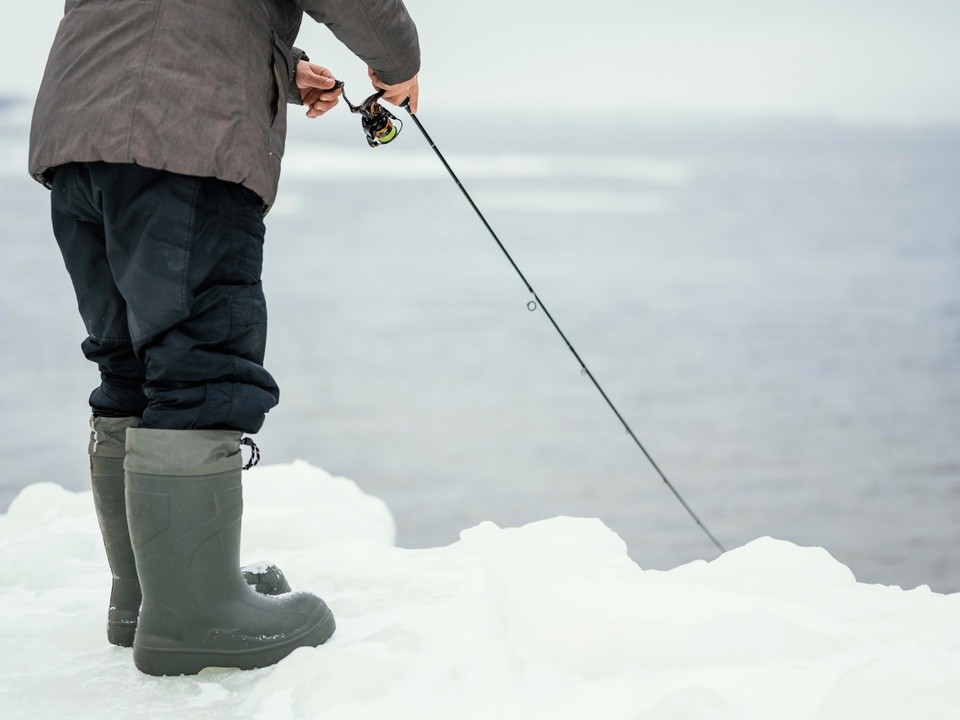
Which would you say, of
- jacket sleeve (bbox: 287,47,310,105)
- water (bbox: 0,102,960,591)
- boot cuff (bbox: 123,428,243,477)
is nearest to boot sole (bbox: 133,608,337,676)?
boot cuff (bbox: 123,428,243,477)

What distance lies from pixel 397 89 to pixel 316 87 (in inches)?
4.7

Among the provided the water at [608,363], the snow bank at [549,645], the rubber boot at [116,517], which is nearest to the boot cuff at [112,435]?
the rubber boot at [116,517]

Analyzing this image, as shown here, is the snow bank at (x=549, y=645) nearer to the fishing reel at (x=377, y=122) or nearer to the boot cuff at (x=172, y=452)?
the boot cuff at (x=172, y=452)

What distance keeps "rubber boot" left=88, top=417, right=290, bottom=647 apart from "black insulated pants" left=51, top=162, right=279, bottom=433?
0.57ft

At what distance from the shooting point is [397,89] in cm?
139

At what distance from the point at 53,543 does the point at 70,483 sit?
1283 millimetres

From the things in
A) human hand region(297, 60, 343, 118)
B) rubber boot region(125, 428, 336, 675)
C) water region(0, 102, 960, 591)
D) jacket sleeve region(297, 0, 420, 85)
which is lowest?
water region(0, 102, 960, 591)

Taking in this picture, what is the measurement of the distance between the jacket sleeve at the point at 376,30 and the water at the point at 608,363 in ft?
5.36

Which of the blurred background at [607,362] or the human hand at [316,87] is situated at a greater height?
the human hand at [316,87]

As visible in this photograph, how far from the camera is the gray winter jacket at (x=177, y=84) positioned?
3.75ft

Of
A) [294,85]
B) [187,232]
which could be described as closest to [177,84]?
[187,232]

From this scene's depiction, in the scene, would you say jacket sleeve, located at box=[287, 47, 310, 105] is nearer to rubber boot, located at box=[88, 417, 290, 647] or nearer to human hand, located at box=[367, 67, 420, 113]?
human hand, located at box=[367, 67, 420, 113]

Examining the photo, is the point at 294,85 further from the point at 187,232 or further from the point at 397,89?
the point at 187,232

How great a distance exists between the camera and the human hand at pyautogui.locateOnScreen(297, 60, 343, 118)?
1410 mm
